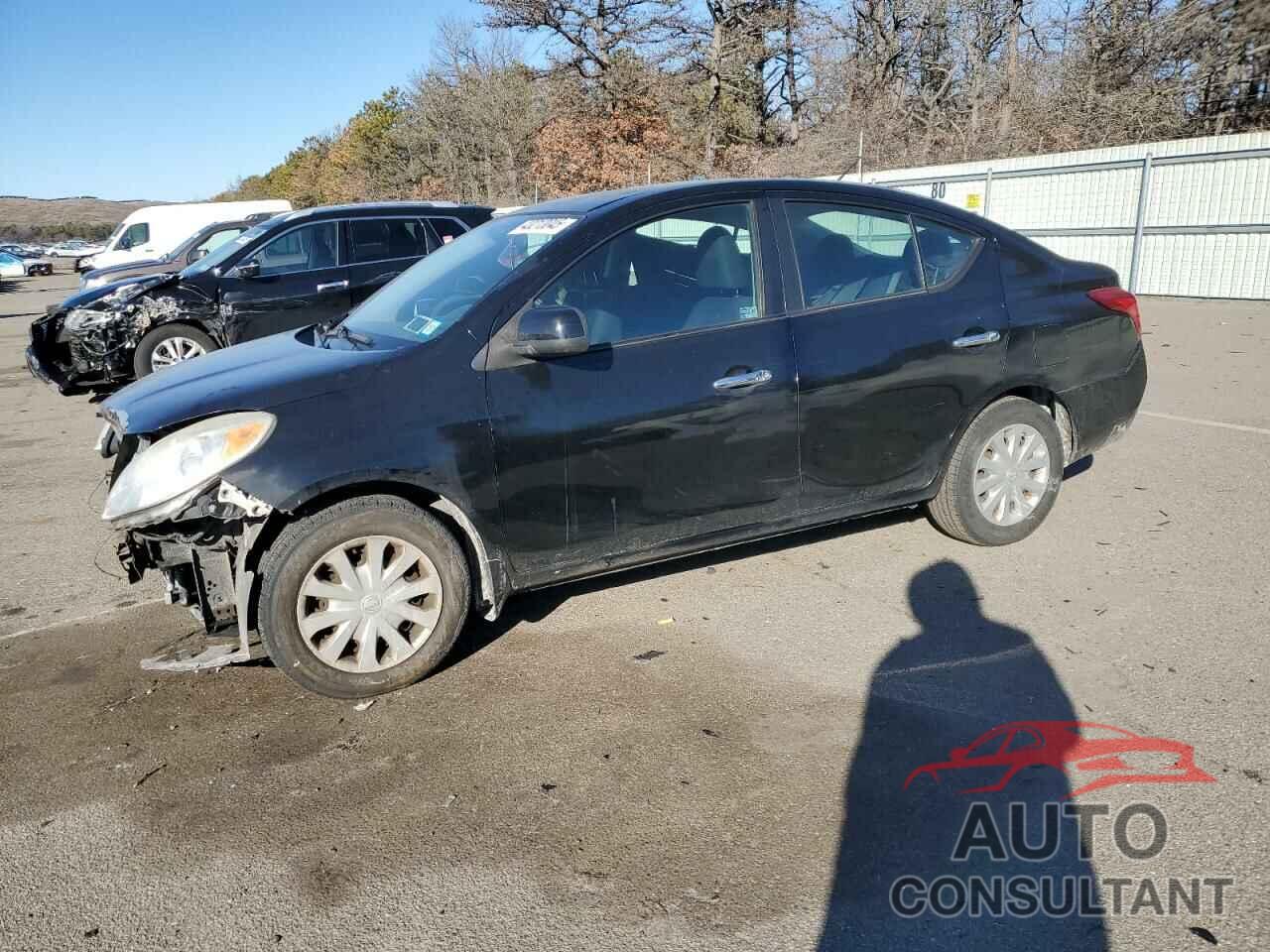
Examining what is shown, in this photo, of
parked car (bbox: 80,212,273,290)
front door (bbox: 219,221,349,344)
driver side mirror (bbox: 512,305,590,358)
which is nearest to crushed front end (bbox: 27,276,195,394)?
front door (bbox: 219,221,349,344)

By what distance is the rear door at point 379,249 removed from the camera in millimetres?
9547

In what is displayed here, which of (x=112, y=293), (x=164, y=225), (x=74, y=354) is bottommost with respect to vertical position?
(x=74, y=354)

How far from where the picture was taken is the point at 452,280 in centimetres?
419

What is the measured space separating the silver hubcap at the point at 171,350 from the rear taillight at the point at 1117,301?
819 centimetres

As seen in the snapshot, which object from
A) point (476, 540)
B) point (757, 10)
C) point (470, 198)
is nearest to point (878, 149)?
point (757, 10)

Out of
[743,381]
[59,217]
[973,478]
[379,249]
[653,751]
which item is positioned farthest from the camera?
[59,217]

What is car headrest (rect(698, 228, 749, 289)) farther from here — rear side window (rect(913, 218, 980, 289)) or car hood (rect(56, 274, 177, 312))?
car hood (rect(56, 274, 177, 312))

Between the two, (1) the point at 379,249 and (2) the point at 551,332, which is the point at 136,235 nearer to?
(1) the point at 379,249

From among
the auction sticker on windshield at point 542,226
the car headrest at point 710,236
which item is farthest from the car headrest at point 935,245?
the auction sticker on windshield at point 542,226

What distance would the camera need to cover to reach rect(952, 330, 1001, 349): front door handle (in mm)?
4465

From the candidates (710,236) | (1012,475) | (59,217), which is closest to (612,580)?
(710,236)

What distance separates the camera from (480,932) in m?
2.40

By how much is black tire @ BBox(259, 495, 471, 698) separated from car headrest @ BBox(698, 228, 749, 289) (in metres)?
1.57

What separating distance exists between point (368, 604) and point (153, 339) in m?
7.37
